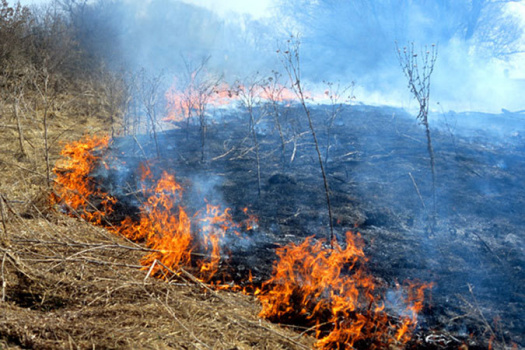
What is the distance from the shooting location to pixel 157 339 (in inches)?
108

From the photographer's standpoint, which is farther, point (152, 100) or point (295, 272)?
point (152, 100)

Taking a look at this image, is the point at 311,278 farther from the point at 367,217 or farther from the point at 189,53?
the point at 189,53

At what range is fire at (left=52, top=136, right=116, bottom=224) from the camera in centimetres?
585

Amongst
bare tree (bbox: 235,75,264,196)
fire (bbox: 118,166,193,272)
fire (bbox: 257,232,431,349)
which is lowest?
A: fire (bbox: 257,232,431,349)

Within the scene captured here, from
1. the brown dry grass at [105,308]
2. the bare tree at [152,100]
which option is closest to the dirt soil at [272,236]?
the brown dry grass at [105,308]

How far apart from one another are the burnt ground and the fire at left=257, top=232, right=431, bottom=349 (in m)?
0.19

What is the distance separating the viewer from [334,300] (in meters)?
3.72

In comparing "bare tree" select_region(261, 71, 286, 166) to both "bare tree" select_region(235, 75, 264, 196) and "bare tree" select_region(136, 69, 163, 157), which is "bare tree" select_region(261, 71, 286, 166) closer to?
"bare tree" select_region(235, 75, 264, 196)

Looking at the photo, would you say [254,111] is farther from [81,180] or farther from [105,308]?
[105,308]

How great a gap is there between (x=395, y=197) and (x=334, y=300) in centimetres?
306

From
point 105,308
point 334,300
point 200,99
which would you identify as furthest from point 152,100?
point 334,300

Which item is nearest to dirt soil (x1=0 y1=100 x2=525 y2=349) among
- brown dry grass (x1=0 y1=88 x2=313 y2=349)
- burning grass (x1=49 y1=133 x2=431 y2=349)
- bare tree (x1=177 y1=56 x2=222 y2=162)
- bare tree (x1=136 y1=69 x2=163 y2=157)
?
brown dry grass (x1=0 y1=88 x2=313 y2=349)

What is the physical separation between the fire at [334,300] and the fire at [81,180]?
314 centimetres

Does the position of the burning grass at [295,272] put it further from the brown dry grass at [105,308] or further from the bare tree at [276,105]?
the bare tree at [276,105]
